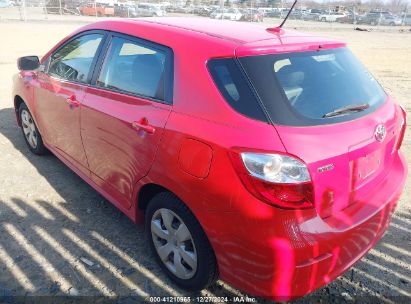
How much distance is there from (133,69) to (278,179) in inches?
60.3

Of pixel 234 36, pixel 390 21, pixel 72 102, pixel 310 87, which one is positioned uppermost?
pixel 234 36

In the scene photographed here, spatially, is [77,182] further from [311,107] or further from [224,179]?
[311,107]

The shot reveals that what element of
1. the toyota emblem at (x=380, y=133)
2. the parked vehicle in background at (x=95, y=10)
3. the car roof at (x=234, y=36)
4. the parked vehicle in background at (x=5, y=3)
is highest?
the car roof at (x=234, y=36)

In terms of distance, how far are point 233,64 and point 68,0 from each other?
140 feet

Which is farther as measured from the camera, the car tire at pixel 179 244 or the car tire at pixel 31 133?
the car tire at pixel 31 133

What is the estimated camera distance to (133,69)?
2.85 metres

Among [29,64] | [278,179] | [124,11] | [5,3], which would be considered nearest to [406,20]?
[124,11]

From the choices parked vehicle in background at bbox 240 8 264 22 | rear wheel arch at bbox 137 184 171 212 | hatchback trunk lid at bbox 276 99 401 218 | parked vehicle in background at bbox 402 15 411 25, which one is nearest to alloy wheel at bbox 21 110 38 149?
rear wheel arch at bbox 137 184 171 212

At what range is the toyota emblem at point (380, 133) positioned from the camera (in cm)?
227

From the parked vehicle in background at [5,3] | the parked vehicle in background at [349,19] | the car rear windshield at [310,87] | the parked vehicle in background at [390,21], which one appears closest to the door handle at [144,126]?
the car rear windshield at [310,87]

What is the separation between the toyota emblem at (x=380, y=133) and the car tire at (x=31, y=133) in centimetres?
369

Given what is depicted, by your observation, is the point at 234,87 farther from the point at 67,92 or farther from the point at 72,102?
the point at 67,92

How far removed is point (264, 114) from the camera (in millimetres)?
2012

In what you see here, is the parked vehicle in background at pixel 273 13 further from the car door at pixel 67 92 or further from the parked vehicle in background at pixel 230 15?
the car door at pixel 67 92
